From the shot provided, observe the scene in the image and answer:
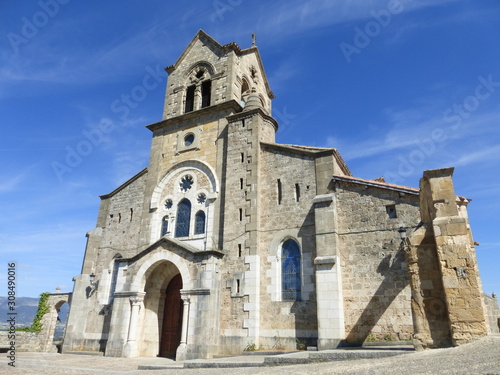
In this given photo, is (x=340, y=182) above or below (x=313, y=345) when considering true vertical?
above

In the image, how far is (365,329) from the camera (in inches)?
483

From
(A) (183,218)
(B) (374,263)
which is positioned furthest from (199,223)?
(B) (374,263)

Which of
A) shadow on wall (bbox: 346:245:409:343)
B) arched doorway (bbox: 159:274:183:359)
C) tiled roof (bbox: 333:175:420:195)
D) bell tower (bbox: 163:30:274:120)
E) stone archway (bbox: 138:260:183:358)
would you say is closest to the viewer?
shadow on wall (bbox: 346:245:409:343)

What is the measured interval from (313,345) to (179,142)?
12328 millimetres

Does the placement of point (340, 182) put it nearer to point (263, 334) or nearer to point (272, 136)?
point (272, 136)

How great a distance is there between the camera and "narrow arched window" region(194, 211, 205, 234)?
17.0 meters

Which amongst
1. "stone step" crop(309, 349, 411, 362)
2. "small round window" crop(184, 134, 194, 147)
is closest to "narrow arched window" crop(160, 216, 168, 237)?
"small round window" crop(184, 134, 194, 147)

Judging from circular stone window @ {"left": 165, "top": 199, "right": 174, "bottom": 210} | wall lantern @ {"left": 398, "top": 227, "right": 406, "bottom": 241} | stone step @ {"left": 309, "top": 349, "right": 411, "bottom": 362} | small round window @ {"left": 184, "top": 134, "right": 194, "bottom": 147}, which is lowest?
stone step @ {"left": 309, "top": 349, "right": 411, "bottom": 362}

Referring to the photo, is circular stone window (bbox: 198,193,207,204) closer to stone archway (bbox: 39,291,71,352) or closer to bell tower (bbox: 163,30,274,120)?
bell tower (bbox: 163,30,274,120)

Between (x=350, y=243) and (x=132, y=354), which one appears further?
(x=132, y=354)

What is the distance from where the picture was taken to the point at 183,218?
17.8 meters

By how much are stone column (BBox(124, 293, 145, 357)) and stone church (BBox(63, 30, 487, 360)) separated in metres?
0.04

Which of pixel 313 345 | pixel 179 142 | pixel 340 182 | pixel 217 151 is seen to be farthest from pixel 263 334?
pixel 179 142

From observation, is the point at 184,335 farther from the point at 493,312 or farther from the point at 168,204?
the point at 493,312
